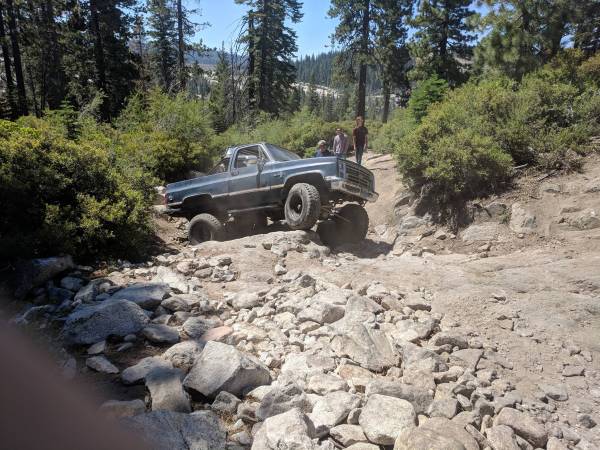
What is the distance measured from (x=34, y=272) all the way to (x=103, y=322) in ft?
5.96

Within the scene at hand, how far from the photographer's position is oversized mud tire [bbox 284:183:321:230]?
6.92 metres

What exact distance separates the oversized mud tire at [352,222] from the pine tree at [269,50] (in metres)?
20.0

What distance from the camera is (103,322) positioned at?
3.78m

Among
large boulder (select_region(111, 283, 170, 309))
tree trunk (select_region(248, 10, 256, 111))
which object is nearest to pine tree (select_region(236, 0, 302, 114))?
tree trunk (select_region(248, 10, 256, 111))

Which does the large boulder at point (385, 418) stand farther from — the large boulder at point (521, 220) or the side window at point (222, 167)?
the side window at point (222, 167)

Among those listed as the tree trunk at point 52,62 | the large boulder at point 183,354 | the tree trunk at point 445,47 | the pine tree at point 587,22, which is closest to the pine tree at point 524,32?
the pine tree at point 587,22

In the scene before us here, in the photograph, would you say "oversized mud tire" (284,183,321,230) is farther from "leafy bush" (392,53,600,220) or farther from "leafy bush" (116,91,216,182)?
"leafy bush" (116,91,216,182)

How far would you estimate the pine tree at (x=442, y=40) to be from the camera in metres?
23.1

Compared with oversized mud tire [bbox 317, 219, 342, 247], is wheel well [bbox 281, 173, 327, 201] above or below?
above

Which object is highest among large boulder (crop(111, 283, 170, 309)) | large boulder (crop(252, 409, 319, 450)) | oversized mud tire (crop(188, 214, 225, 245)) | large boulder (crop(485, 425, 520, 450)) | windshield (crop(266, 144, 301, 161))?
windshield (crop(266, 144, 301, 161))

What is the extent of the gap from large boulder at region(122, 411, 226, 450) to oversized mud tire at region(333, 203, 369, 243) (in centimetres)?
587

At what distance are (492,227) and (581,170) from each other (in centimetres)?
210

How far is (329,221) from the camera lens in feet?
26.6

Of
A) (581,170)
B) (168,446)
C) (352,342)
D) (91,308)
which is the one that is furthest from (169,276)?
(581,170)
